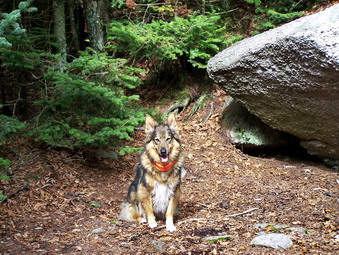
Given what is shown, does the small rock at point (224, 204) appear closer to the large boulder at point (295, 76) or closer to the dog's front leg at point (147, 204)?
the dog's front leg at point (147, 204)

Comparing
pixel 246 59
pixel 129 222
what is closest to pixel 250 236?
pixel 129 222

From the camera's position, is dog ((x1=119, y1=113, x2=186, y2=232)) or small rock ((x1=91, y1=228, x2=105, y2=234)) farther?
dog ((x1=119, y1=113, x2=186, y2=232))

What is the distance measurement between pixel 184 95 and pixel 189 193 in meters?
4.28

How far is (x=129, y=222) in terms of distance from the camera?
5574 mm

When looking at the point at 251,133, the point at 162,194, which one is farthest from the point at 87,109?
the point at 251,133

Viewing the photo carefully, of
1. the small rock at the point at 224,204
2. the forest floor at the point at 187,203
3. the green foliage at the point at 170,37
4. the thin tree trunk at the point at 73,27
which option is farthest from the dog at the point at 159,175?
the thin tree trunk at the point at 73,27

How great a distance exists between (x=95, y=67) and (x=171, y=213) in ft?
11.6

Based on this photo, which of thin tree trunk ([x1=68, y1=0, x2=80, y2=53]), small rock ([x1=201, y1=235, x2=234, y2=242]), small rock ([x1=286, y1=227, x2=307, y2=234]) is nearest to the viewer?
small rock ([x1=286, y1=227, x2=307, y2=234])

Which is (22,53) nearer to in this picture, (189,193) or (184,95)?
(189,193)

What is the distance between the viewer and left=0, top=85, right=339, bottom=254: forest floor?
448 centimetres

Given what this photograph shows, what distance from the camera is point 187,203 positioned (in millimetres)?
6406

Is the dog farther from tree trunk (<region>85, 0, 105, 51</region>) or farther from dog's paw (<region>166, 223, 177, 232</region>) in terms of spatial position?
tree trunk (<region>85, 0, 105, 51</region>)

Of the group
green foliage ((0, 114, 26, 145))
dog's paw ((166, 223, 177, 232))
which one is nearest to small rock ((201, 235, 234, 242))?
dog's paw ((166, 223, 177, 232))

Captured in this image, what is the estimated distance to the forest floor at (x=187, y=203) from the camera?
448 cm
